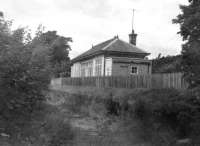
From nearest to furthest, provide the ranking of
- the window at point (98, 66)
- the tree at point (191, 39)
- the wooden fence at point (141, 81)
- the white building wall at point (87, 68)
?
1. the tree at point (191, 39)
2. the wooden fence at point (141, 81)
3. the white building wall at point (87, 68)
4. the window at point (98, 66)

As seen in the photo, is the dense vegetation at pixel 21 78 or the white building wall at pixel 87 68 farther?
the white building wall at pixel 87 68

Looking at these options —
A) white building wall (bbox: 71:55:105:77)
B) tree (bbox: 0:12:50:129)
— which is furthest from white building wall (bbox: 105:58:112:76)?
tree (bbox: 0:12:50:129)

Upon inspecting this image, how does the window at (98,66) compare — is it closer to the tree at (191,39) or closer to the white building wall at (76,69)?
the white building wall at (76,69)

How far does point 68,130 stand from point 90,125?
2888 millimetres

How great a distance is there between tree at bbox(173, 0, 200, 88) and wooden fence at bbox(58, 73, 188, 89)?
1.77 m

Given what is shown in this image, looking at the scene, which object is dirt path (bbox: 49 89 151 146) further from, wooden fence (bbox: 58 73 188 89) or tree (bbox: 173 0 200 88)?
tree (bbox: 173 0 200 88)

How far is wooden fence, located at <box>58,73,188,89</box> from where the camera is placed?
44.4ft

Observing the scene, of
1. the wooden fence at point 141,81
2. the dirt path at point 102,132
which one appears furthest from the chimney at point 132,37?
the dirt path at point 102,132

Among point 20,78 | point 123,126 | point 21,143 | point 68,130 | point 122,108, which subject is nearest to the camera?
→ point 21,143

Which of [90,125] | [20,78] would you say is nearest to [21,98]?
[20,78]

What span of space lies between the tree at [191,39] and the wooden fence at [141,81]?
1769mm

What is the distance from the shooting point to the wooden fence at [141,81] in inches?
Result: 533

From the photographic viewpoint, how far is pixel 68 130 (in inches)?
381

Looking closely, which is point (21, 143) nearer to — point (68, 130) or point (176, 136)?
point (68, 130)
